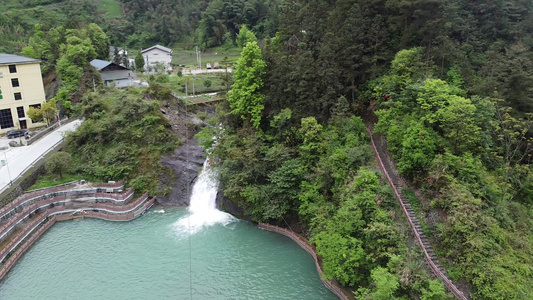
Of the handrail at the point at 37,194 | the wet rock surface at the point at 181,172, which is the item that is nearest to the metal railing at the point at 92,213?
the handrail at the point at 37,194

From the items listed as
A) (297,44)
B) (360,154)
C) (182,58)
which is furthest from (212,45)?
(360,154)

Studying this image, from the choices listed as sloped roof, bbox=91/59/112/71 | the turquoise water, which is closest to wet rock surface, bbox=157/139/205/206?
the turquoise water

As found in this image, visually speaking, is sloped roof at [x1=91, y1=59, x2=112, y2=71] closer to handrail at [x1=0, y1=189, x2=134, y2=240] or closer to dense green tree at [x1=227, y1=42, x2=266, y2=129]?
handrail at [x1=0, y1=189, x2=134, y2=240]

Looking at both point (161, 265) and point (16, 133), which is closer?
point (161, 265)

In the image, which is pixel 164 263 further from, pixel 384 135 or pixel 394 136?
pixel 384 135

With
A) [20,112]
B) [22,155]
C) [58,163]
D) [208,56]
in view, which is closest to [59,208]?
[58,163]

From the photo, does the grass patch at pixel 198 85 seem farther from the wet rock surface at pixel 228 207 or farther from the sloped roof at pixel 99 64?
the wet rock surface at pixel 228 207
